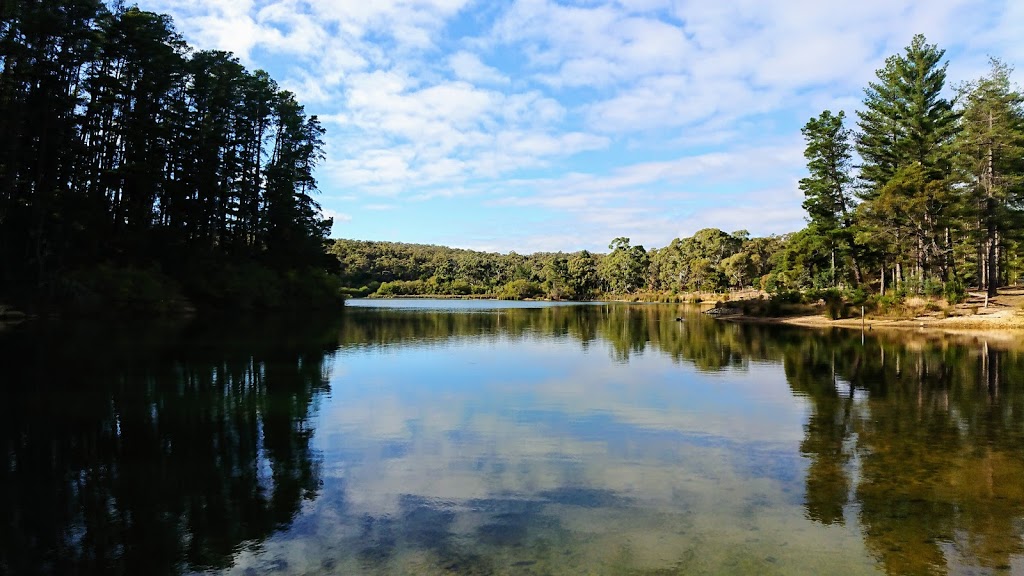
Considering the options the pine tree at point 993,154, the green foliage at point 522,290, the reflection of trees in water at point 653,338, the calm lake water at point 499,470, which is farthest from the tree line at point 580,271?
the calm lake water at point 499,470

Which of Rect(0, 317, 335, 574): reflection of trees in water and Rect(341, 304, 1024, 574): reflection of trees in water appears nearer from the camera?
Rect(0, 317, 335, 574): reflection of trees in water

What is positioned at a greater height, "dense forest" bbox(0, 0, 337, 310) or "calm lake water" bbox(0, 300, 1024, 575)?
"dense forest" bbox(0, 0, 337, 310)

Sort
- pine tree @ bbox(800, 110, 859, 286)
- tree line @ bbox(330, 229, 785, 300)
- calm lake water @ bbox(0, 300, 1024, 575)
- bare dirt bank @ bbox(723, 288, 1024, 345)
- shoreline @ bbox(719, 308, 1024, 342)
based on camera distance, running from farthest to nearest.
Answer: tree line @ bbox(330, 229, 785, 300) → pine tree @ bbox(800, 110, 859, 286) → bare dirt bank @ bbox(723, 288, 1024, 345) → shoreline @ bbox(719, 308, 1024, 342) → calm lake water @ bbox(0, 300, 1024, 575)

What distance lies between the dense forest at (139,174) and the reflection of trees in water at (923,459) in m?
35.9

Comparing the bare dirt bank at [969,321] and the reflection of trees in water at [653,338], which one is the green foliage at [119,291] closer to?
the reflection of trees in water at [653,338]

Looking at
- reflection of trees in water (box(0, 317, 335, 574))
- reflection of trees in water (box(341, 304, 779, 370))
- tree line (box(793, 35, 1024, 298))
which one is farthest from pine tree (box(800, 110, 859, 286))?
reflection of trees in water (box(0, 317, 335, 574))

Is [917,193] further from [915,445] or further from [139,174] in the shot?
[139,174]

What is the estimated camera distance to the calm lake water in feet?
17.7

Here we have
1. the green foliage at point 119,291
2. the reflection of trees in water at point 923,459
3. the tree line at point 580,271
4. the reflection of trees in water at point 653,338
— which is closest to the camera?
the reflection of trees in water at point 923,459

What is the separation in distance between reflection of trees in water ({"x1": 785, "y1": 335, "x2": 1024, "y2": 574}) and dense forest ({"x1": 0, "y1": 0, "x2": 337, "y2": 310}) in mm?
35855

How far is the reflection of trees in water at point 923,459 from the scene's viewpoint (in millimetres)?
5734

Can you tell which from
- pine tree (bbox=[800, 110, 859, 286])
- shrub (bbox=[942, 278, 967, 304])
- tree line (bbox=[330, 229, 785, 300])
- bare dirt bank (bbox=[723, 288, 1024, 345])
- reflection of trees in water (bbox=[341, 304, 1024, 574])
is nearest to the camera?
reflection of trees in water (bbox=[341, 304, 1024, 574])

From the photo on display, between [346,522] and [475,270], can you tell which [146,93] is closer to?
[346,522]

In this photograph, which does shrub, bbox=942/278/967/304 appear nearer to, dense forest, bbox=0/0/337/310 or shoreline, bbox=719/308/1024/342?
shoreline, bbox=719/308/1024/342
